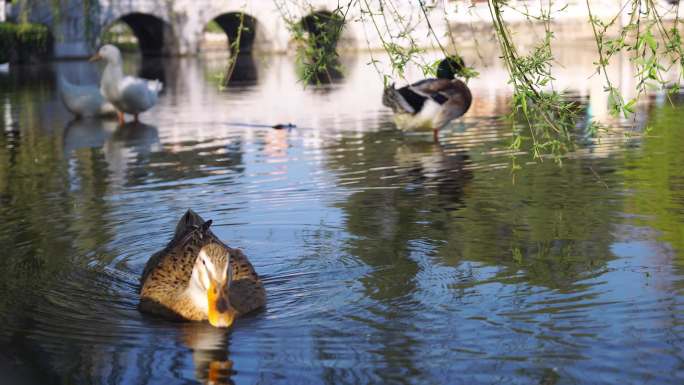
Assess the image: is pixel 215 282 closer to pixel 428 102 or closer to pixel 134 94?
pixel 428 102

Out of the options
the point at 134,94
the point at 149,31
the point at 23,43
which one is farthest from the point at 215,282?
the point at 149,31

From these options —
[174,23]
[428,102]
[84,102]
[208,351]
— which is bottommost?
[208,351]

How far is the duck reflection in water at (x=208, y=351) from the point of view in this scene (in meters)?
5.71

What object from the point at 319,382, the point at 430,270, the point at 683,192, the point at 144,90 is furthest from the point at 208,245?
the point at 144,90

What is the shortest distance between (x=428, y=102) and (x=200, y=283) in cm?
881

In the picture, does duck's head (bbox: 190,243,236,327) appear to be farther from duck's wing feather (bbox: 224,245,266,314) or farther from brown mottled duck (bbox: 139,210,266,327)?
duck's wing feather (bbox: 224,245,266,314)

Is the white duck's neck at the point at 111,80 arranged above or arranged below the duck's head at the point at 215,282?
above

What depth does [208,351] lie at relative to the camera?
6.10 meters

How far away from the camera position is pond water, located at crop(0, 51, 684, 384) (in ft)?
19.3

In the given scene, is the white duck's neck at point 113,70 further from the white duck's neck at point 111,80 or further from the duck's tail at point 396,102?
the duck's tail at point 396,102

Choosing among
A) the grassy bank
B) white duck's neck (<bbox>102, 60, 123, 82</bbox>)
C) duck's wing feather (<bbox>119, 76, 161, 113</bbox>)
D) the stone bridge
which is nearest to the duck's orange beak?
duck's wing feather (<bbox>119, 76, 161, 113</bbox>)

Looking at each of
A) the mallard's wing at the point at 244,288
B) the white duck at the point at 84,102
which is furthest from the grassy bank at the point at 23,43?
the mallard's wing at the point at 244,288

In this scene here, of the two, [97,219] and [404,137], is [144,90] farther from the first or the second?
[97,219]

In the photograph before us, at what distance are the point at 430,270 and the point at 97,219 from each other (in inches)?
134
